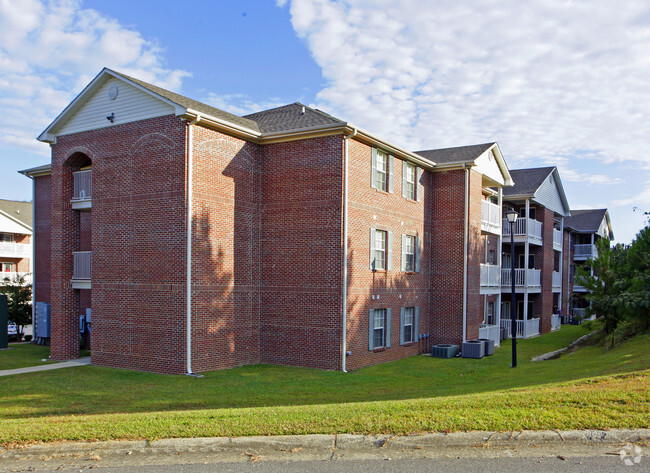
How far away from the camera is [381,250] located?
2022 centimetres

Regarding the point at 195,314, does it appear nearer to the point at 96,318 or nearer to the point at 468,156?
the point at 96,318

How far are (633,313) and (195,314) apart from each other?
1536 cm

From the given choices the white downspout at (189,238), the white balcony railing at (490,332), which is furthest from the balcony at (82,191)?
the white balcony railing at (490,332)

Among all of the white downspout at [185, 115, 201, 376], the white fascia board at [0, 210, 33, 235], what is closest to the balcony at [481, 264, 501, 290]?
the white downspout at [185, 115, 201, 376]

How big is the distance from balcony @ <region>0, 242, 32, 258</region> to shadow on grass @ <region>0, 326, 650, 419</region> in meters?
35.2

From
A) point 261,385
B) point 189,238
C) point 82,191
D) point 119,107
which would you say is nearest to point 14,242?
point 82,191

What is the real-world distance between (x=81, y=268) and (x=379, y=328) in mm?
10589

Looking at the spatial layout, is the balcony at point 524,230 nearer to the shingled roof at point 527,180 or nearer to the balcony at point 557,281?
the shingled roof at point 527,180

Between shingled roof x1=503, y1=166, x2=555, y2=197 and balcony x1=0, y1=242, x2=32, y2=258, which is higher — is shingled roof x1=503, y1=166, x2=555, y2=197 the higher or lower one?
the higher one

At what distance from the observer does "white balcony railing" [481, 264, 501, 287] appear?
25.5 meters

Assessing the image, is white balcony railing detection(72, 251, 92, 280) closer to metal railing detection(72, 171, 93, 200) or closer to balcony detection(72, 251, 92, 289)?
balcony detection(72, 251, 92, 289)

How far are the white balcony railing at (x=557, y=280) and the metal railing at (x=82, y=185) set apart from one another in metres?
30.6

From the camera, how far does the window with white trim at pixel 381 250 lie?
19453 mm

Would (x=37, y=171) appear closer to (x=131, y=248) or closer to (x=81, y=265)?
(x=81, y=265)
